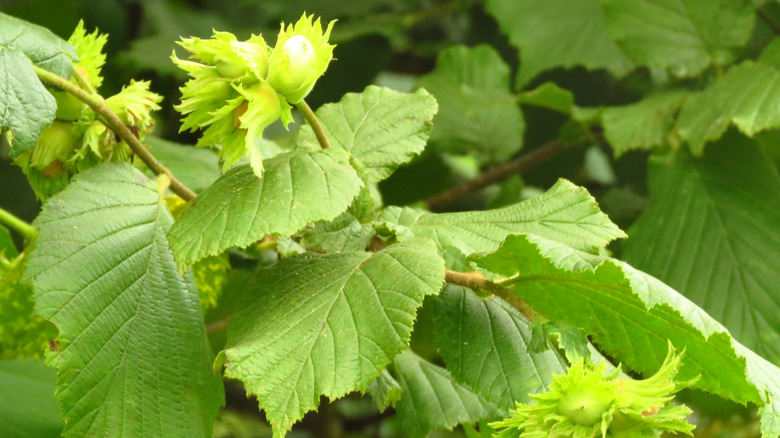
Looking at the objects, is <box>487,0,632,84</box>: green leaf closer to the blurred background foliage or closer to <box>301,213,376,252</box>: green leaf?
the blurred background foliage

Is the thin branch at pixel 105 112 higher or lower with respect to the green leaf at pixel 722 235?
higher

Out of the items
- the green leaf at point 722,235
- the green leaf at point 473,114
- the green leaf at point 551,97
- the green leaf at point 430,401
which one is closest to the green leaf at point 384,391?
the green leaf at point 430,401

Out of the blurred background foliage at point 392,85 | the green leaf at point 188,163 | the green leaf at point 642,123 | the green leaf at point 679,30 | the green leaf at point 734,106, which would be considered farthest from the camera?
the blurred background foliage at point 392,85

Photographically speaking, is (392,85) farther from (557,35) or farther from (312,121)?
(312,121)

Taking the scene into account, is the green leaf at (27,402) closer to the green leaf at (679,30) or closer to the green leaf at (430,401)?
the green leaf at (430,401)

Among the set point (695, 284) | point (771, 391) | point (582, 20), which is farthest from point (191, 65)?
point (582, 20)

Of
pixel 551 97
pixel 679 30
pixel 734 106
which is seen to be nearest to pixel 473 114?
pixel 551 97

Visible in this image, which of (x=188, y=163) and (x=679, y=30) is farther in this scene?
(x=679, y=30)

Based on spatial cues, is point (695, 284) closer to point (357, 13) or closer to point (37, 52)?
point (37, 52)
